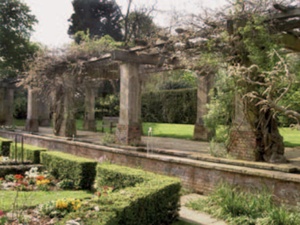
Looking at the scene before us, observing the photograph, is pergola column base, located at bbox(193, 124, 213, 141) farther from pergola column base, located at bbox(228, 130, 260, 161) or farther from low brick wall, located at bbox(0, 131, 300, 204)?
pergola column base, located at bbox(228, 130, 260, 161)

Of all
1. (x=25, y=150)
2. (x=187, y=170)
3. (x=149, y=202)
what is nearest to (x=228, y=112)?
(x=187, y=170)

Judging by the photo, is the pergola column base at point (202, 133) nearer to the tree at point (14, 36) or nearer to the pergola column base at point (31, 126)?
the pergola column base at point (31, 126)

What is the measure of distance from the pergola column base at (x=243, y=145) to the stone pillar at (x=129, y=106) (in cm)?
386

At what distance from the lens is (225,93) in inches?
336

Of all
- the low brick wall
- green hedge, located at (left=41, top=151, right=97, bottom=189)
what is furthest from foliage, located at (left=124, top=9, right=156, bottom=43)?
green hedge, located at (left=41, top=151, right=97, bottom=189)

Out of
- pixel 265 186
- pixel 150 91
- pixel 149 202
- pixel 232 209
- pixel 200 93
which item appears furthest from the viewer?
pixel 150 91

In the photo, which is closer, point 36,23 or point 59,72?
point 59,72

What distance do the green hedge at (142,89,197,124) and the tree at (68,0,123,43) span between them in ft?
37.4

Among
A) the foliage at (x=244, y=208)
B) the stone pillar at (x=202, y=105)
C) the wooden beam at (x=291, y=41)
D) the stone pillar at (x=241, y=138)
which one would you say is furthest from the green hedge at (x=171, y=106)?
the foliage at (x=244, y=208)

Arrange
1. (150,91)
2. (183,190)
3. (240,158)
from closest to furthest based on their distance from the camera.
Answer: (183,190) < (240,158) < (150,91)

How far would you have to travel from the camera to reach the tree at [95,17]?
32781mm

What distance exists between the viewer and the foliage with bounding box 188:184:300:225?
195 inches

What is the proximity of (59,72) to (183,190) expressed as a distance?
8.91 meters

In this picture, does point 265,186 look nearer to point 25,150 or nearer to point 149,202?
point 149,202
